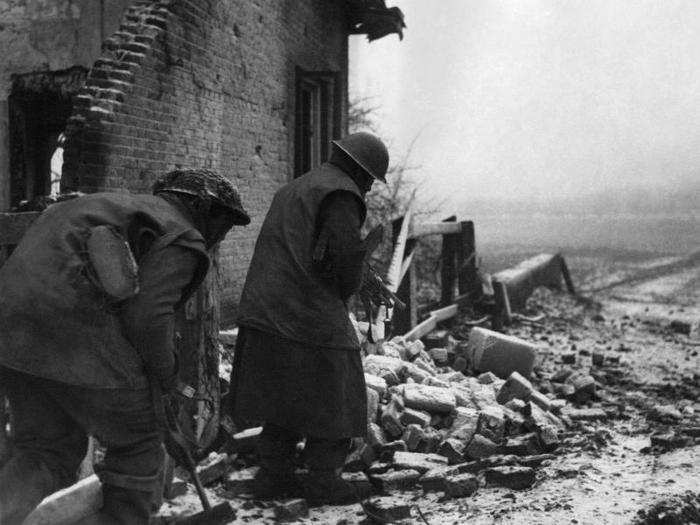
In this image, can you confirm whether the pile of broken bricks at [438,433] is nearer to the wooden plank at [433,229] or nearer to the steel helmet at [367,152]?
the steel helmet at [367,152]

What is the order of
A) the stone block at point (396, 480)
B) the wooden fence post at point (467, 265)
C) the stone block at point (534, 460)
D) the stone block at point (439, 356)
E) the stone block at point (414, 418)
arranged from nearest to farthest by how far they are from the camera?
the stone block at point (396, 480), the stone block at point (534, 460), the stone block at point (414, 418), the stone block at point (439, 356), the wooden fence post at point (467, 265)

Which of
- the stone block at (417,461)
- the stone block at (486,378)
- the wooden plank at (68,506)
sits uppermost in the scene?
the wooden plank at (68,506)

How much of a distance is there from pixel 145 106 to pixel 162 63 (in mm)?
467

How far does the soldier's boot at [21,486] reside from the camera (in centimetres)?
264

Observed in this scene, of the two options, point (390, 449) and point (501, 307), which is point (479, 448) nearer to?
point (390, 449)

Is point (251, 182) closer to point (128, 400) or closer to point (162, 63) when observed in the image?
point (162, 63)

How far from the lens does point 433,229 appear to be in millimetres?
9484

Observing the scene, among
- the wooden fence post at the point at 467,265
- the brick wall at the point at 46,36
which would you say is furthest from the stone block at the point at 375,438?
the wooden fence post at the point at 467,265

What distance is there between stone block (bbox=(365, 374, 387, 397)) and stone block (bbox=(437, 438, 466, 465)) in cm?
71

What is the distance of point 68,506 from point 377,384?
2.76 m

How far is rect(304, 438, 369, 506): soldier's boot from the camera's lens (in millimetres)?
4035

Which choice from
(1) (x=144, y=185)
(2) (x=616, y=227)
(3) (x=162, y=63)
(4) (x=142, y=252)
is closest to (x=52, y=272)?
(4) (x=142, y=252)

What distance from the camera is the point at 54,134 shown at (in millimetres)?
7680

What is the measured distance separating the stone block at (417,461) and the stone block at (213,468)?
1096 mm
